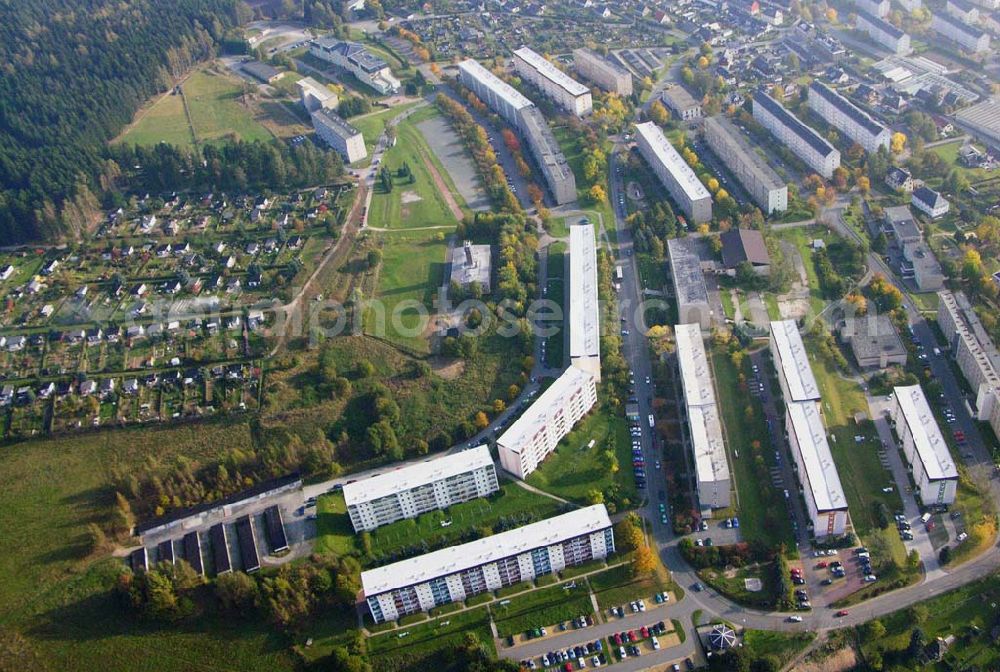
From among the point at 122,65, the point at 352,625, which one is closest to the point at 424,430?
the point at 352,625

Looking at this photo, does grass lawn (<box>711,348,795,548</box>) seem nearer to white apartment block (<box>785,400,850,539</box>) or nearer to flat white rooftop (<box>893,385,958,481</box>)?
white apartment block (<box>785,400,850,539</box>)

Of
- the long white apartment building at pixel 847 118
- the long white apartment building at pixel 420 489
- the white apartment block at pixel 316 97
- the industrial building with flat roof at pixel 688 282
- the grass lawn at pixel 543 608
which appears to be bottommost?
the grass lawn at pixel 543 608

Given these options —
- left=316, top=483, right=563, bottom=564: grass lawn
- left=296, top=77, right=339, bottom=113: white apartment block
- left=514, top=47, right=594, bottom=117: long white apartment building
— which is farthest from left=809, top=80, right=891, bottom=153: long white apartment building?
left=296, top=77, right=339, bottom=113: white apartment block

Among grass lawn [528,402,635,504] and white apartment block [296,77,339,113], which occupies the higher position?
white apartment block [296,77,339,113]

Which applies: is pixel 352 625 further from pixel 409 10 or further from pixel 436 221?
pixel 409 10

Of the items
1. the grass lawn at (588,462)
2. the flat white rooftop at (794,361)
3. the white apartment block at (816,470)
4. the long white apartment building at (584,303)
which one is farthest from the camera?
the long white apartment building at (584,303)

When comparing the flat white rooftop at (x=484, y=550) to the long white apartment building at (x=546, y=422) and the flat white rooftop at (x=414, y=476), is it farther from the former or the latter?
the long white apartment building at (x=546, y=422)

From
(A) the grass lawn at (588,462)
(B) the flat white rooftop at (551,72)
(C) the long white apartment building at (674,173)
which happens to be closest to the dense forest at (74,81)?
(B) the flat white rooftop at (551,72)
